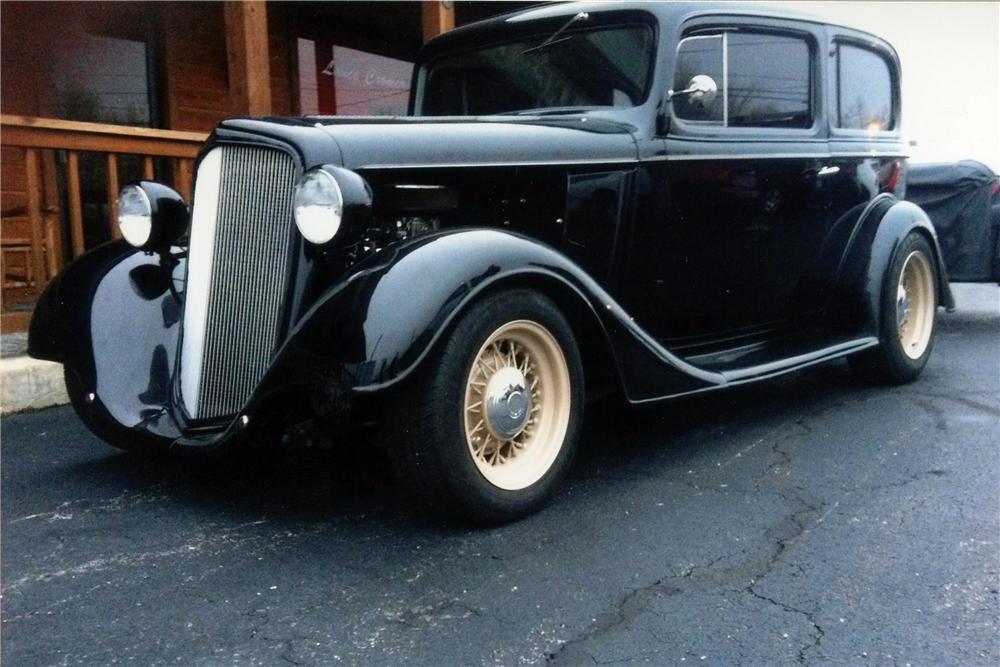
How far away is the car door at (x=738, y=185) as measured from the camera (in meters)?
3.52

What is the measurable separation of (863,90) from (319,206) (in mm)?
3229

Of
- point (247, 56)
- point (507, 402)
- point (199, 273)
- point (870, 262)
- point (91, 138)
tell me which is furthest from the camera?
point (247, 56)

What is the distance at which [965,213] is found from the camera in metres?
6.07

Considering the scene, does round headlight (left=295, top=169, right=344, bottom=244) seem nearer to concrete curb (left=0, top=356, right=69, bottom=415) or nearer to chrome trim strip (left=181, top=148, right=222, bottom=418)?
chrome trim strip (left=181, top=148, right=222, bottom=418)

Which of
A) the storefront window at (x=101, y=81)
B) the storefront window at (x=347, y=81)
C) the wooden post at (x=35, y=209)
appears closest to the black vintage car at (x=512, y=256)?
the wooden post at (x=35, y=209)

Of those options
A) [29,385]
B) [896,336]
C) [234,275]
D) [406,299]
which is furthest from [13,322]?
[896,336]

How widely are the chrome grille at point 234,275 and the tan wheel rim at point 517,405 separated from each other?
66 centimetres

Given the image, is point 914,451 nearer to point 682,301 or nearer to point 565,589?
point 682,301

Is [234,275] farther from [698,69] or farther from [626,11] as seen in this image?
[698,69]

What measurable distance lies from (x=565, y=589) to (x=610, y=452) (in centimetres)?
127

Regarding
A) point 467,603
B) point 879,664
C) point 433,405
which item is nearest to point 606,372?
point 433,405

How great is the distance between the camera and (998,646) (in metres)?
1.94

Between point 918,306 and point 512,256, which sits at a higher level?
point 512,256

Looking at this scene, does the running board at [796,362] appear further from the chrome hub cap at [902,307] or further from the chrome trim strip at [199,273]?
the chrome trim strip at [199,273]
